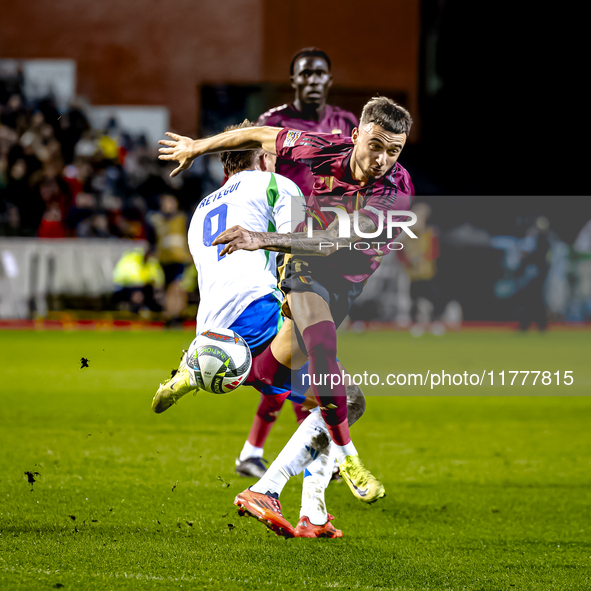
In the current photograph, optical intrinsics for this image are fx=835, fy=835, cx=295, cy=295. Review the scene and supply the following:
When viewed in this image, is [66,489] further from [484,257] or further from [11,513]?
[484,257]

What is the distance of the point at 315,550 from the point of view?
11.7ft

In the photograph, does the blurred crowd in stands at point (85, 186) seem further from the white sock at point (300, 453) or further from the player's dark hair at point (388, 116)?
the player's dark hair at point (388, 116)

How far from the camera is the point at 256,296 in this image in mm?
3936

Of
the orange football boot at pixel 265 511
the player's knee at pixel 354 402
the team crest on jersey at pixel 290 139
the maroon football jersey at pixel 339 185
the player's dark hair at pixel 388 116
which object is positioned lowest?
the orange football boot at pixel 265 511

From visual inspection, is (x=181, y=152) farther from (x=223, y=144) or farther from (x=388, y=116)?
(x=388, y=116)

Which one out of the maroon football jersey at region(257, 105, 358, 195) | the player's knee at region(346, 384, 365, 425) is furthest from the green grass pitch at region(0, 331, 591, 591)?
the maroon football jersey at region(257, 105, 358, 195)

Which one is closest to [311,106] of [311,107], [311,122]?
[311,107]

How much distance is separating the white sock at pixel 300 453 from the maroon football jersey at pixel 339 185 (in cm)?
72

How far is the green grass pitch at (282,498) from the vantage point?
10.6 ft

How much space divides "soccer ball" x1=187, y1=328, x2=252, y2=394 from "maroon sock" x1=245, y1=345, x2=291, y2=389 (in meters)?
0.27

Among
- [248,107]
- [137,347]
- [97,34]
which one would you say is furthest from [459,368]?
[97,34]

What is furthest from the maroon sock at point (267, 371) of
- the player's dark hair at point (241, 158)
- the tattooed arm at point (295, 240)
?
the player's dark hair at point (241, 158)

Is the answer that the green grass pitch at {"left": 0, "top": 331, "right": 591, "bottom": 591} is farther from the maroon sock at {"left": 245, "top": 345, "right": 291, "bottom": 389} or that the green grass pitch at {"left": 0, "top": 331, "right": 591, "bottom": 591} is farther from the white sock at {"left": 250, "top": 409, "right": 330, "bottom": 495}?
the maroon sock at {"left": 245, "top": 345, "right": 291, "bottom": 389}

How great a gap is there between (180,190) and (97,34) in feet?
23.9
